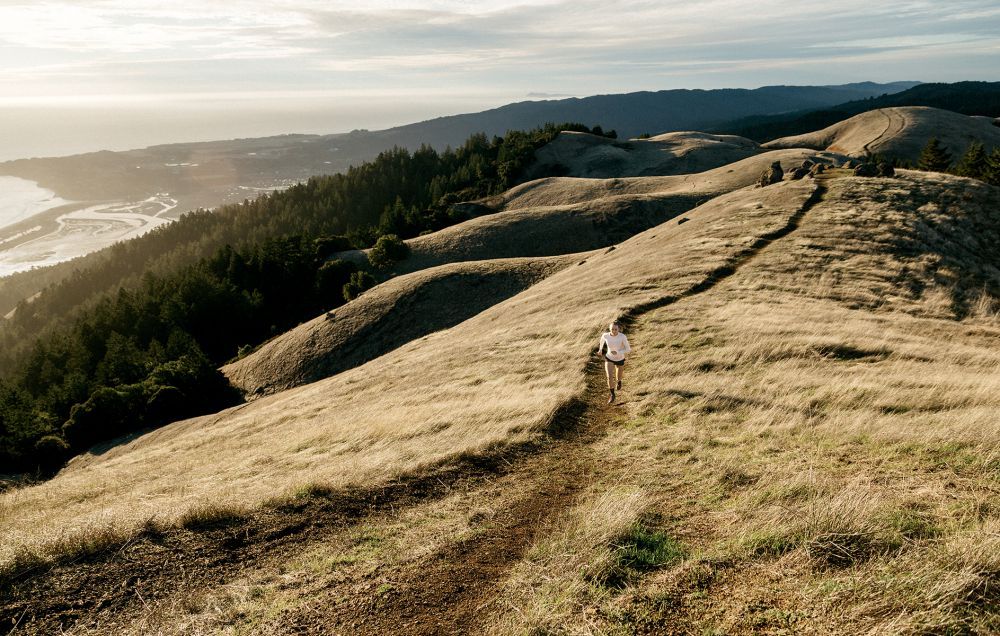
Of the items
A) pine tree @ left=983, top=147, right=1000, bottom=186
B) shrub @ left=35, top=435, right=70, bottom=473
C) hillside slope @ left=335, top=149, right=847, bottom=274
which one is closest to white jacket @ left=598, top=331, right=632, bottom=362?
hillside slope @ left=335, top=149, right=847, bottom=274

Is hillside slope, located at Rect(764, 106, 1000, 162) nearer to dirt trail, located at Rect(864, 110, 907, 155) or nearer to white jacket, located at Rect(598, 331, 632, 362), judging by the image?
dirt trail, located at Rect(864, 110, 907, 155)

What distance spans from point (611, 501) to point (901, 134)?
18026 centimetres

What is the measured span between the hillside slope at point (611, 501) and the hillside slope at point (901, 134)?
144 metres

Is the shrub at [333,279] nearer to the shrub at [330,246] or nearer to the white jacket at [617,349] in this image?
the shrub at [330,246]

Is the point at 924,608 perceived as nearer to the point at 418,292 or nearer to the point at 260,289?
the point at 418,292

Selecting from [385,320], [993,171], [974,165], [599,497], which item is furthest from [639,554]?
[974,165]

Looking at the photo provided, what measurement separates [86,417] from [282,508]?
59091mm

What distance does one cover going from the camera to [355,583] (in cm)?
838

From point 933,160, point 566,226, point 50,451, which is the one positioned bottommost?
point 50,451

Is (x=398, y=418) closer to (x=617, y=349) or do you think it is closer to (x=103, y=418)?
(x=617, y=349)

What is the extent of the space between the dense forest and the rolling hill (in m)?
Answer: 39.4

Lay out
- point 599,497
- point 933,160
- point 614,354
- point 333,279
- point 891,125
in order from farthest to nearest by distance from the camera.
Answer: point 891,125 → point 933,160 → point 333,279 → point 614,354 → point 599,497

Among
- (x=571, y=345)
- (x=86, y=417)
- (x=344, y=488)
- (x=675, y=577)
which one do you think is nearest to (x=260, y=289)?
(x=86, y=417)

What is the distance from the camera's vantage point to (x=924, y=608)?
5609mm
